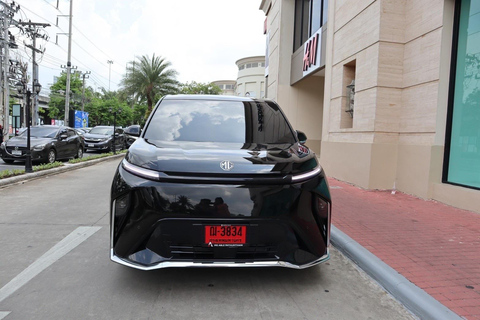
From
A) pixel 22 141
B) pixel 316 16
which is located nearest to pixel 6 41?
pixel 22 141

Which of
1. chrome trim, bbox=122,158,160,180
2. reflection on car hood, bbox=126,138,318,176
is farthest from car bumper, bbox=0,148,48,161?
chrome trim, bbox=122,158,160,180

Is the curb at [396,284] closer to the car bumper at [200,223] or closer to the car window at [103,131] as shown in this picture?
the car bumper at [200,223]

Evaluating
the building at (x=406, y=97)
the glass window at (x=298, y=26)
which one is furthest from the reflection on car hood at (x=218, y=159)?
the glass window at (x=298, y=26)

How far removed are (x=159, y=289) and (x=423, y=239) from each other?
3386mm

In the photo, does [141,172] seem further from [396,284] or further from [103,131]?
[103,131]

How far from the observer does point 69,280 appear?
3.35 metres

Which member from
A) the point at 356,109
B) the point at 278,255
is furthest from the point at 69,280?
the point at 356,109

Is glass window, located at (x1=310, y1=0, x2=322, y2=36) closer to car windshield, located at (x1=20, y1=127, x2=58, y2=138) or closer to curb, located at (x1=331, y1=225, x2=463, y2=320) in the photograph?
car windshield, located at (x1=20, y1=127, x2=58, y2=138)

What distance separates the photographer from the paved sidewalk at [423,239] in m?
3.19

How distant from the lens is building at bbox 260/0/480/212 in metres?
6.45

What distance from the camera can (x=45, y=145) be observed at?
512 inches

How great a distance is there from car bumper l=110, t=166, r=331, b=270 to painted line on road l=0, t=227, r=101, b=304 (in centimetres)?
104

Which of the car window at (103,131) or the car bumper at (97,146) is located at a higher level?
the car window at (103,131)

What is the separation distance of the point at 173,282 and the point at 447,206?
5444mm
